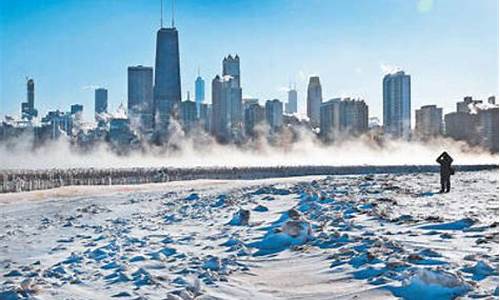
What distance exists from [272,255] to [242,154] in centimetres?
12596

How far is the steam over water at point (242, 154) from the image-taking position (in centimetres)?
12475

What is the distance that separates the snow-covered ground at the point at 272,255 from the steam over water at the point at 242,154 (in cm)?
10632

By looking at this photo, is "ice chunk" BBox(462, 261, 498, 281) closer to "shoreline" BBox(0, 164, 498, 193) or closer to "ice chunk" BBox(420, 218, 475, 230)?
"ice chunk" BBox(420, 218, 475, 230)

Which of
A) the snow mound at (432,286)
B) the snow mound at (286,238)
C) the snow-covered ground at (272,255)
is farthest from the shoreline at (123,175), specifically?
the snow mound at (432,286)

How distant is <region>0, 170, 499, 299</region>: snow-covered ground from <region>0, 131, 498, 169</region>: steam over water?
106m

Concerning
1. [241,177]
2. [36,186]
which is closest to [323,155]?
[241,177]

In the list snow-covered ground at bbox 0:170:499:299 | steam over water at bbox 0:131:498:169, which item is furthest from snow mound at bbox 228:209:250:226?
steam over water at bbox 0:131:498:169

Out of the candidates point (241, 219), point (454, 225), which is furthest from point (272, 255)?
point (241, 219)

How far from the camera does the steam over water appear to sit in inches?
4911

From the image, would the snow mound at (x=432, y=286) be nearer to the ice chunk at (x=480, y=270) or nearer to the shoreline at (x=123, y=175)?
the ice chunk at (x=480, y=270)

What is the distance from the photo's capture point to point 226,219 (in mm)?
16750

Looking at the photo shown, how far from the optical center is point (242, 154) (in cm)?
13700

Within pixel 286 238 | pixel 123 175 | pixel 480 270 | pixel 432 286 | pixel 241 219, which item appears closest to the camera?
pixel 432 286

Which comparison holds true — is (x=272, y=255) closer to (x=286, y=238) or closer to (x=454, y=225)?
(x=286, y=238)
